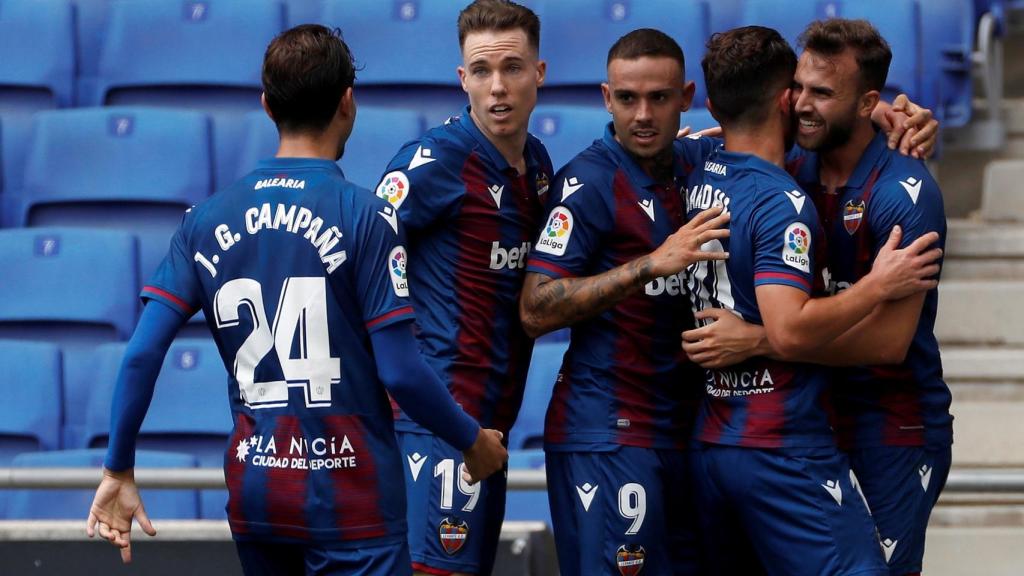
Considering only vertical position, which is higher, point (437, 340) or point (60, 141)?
point (60, 141)

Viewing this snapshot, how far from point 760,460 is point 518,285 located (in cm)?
87

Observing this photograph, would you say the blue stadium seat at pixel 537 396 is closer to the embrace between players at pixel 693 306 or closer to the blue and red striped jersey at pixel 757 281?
the embrace between players at pixel 693 306

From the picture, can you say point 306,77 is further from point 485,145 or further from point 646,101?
point 646,101

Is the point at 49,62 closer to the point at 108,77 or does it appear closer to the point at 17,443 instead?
the point at 108,77

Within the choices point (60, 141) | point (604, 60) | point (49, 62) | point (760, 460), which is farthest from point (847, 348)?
point (49, 62)

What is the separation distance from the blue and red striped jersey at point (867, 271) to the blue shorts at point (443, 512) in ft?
3.63

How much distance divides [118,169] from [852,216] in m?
3.99

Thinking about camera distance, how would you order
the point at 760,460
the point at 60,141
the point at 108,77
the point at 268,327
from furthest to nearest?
the point at 108,77 → the point at 60,141 → the point at 760,460 → the point at 268,327

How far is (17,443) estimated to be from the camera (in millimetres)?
6312

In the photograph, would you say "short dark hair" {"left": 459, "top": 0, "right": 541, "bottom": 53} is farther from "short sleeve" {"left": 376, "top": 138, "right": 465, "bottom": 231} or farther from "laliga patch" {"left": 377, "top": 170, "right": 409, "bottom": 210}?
"laliga patch" {"left": 377, "top": 170, "right": 409, "bottom": 210}

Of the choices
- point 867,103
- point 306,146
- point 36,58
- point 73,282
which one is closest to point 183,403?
point 73,282

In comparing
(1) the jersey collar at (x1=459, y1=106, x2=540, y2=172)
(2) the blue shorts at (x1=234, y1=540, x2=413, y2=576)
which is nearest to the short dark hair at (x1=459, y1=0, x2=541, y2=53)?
(1) the jersey collar at (x1=459, y1=106, x2=540, y2=172)

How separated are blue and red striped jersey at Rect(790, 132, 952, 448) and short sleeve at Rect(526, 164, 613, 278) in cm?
66

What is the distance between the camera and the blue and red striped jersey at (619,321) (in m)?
4.11
